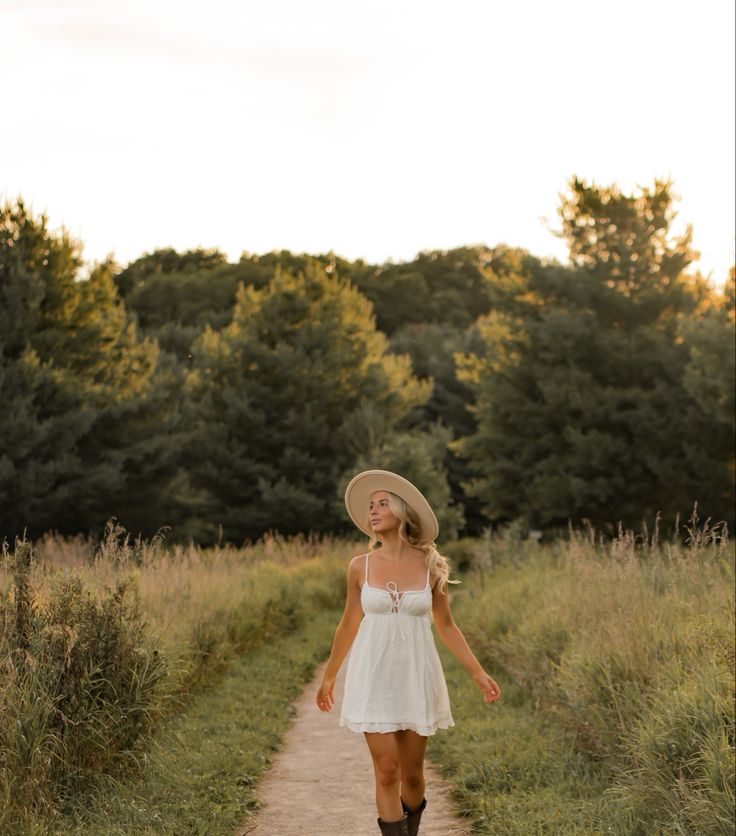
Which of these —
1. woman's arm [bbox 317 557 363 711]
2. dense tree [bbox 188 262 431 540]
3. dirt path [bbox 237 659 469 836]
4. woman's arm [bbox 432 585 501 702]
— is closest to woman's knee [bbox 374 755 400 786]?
woman's arm [bbox 317 557 363 711]

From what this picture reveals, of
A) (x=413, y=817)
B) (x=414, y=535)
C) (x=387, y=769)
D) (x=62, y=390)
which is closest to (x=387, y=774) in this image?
(x=387, y=769)

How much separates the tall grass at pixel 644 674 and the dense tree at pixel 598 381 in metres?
17.0

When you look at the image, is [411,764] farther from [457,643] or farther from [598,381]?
[598,381]

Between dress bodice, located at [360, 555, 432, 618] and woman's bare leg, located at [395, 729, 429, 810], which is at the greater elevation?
dress bodice, located at [360, 555, 432, 618]

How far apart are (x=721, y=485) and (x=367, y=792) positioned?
22.3 metres

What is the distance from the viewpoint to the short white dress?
5.26m

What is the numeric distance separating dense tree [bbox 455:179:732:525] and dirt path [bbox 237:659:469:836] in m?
19.7

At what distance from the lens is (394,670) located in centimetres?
531

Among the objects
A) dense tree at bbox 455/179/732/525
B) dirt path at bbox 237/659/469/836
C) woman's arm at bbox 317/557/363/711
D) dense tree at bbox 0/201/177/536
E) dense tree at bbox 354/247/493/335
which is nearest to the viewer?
woman's arm at bbox 317/557/363/711

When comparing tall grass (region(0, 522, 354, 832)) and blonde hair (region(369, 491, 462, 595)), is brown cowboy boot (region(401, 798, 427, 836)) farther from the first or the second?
tall grass (region(0, 522, 354, 832))

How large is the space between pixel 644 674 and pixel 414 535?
2752 mm

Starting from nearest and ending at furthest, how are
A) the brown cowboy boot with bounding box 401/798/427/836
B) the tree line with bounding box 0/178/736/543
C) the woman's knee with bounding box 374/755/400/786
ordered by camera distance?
1. the woman's knee with bounding box 374/755/400/786
2. the brown cowboy boot with bounding box 401/798/427/836
3. the tree line with bounding box 0/178/736/543

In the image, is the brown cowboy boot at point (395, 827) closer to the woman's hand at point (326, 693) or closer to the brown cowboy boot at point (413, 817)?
the brown cowboy boot at point (413, 817)

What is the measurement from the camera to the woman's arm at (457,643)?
5543mm
